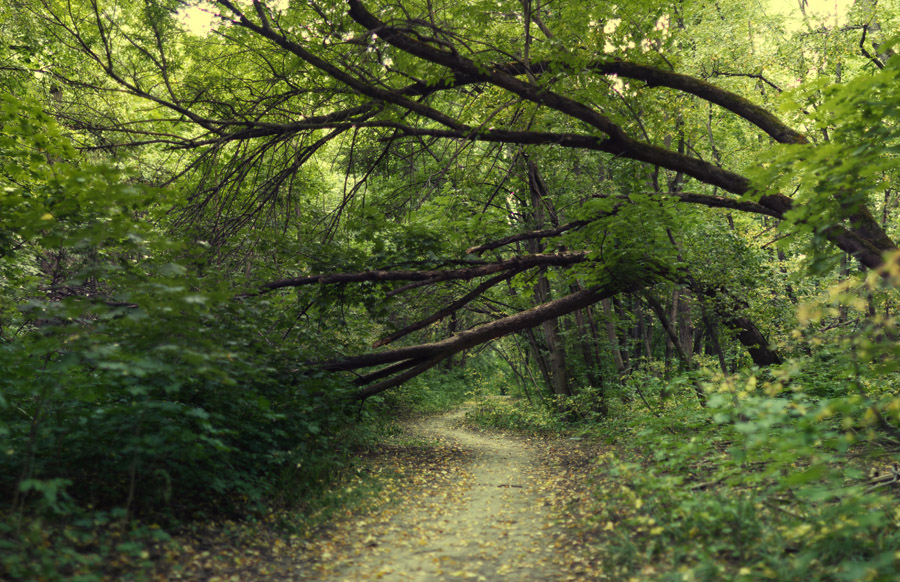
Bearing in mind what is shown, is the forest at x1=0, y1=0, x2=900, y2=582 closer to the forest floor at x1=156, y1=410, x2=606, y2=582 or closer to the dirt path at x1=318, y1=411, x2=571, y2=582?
the forest floor at x1=156, y1=410, x2=606, y2=582

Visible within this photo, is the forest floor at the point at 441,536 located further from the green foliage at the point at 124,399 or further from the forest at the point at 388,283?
the green foliage at the point at 124,399

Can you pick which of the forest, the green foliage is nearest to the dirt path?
the forest

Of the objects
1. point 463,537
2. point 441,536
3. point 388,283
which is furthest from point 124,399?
point 388,283

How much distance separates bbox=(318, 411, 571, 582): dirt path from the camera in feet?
12.6

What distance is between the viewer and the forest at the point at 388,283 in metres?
3.48

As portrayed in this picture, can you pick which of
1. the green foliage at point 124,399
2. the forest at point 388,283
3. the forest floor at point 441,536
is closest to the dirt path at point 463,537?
the forest floor at point 441,536

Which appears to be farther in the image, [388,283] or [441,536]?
[388,283]

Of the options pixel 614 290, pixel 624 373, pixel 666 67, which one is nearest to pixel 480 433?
pixel 624 373

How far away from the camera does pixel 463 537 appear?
470 cm

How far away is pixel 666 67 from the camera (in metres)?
7.94

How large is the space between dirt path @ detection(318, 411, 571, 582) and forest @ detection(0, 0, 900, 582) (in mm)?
185

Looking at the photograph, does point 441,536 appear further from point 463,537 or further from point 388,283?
point 388,283

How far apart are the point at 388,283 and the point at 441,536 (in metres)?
4.04

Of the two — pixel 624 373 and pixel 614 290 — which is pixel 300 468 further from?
pixel 624 373
